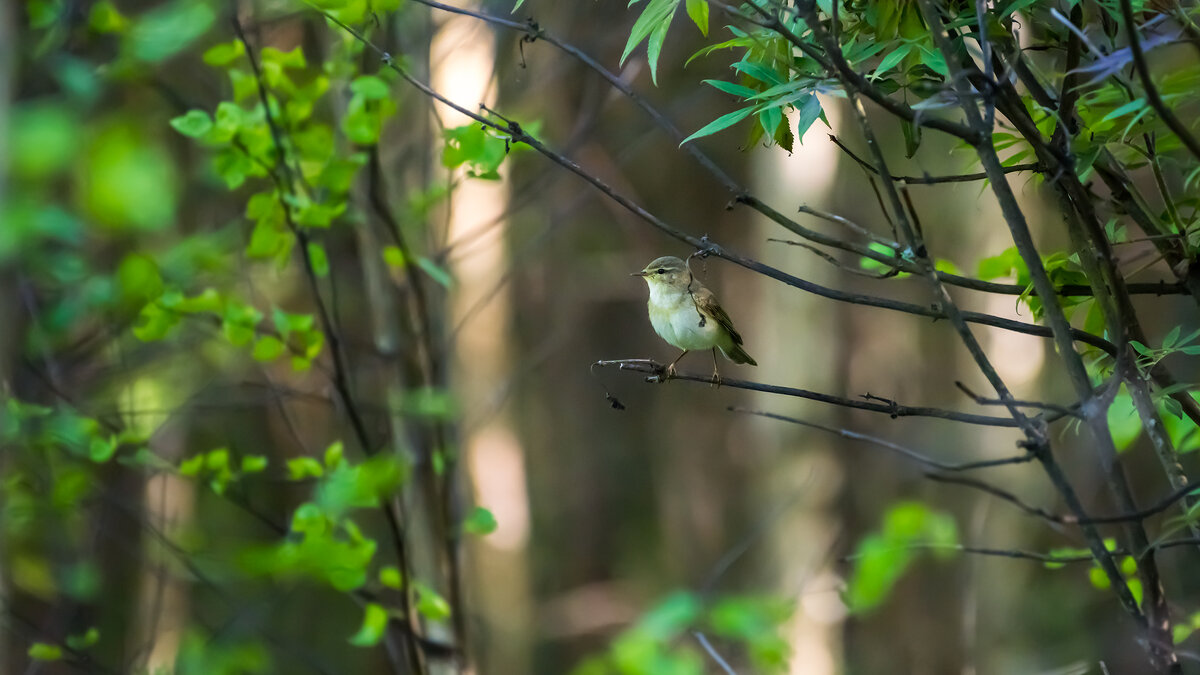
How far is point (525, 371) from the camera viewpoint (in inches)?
142

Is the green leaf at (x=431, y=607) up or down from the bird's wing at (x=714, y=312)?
down

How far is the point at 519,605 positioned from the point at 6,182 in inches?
250

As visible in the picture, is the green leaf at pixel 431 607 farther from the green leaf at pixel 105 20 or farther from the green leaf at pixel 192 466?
the green leaf at pixel 105 20

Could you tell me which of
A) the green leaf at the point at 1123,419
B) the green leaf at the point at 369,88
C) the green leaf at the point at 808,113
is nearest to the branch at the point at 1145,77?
the green leaf at the point at 808,113

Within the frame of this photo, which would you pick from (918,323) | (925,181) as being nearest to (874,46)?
(925,181)

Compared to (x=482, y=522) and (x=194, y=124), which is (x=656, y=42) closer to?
(x=194, y=124)

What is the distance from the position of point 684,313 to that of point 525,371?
36.7 inches

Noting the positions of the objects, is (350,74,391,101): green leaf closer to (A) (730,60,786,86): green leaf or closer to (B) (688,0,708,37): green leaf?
(B) (688,0,708,37): green leaf

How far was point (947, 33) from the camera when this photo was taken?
1.42m

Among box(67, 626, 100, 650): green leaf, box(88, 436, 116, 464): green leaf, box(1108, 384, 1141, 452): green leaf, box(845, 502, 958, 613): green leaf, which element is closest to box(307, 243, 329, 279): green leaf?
box(88, 436, 116, 464): green leaf

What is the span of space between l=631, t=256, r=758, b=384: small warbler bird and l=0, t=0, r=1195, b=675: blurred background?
0.48 metres

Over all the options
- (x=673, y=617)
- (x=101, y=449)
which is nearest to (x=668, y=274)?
(x=673, y=617)

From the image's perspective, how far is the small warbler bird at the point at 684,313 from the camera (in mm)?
2846

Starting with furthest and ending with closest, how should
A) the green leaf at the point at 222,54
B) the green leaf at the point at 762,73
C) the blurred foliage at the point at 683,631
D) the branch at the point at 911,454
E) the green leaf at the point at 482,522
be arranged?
the green leaf at the point at 482,522 < the green leaf at the point at 222,54 < the blurred foliage at the point at 683,631 < the green leaf at the point at 762,73 < the branch at the point at 911,454
